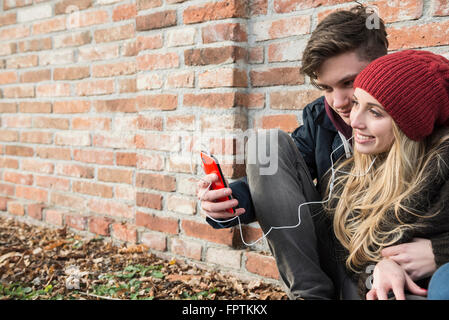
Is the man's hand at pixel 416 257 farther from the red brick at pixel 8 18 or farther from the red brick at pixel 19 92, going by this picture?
the red brick at pixel 8 18

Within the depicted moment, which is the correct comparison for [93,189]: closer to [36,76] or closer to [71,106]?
[71,106]

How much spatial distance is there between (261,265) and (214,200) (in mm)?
678

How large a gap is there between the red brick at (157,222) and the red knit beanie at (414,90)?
132cm

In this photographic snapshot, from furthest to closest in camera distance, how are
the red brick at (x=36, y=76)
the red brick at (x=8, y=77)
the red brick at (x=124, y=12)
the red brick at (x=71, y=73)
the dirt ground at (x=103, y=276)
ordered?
the red brick at (x=8, y=77) < the red brick at (x=36, y=76) < the red brick at (x=71, y=73) < the red brick at (x=124, y=12) < the dirt ground at (x=103, y=276)

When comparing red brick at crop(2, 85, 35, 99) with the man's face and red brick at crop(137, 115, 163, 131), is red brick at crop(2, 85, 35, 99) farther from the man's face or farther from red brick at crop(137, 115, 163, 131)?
the man's face

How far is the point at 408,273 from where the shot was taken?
1.22 meters

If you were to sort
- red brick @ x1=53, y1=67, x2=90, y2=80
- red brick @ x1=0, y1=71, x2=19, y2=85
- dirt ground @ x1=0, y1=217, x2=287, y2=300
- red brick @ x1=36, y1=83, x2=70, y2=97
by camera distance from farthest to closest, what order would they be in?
1. red brick @ x1=0, y1=71, x2=19, y2=85
2. red brick @ x1=36, y1=83, x2=70, y2=97
3. red brick @ x1=53, y1=67, x2=90, y2=80
4. dirt ground @ x1=0, y1=217, x2=287, y2=300

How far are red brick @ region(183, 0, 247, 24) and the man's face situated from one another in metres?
0.61

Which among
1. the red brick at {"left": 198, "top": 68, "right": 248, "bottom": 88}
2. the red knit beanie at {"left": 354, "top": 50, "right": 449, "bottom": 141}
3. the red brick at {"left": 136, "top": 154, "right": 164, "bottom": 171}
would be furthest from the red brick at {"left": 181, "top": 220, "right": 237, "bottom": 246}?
the red knit beanie at {"left": 354, "top": 50, "right": 449, "bottom": 141}

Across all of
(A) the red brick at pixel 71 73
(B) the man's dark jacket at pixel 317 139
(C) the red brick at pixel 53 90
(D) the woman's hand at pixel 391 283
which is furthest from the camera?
(C) the red brick at pixel 53 90

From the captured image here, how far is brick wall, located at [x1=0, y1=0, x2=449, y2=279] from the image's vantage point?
191 cm

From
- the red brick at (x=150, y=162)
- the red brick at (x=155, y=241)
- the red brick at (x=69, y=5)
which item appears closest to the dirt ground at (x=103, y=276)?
the red brick at (x=155, y=241)

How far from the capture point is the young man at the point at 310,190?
1.43 meters
